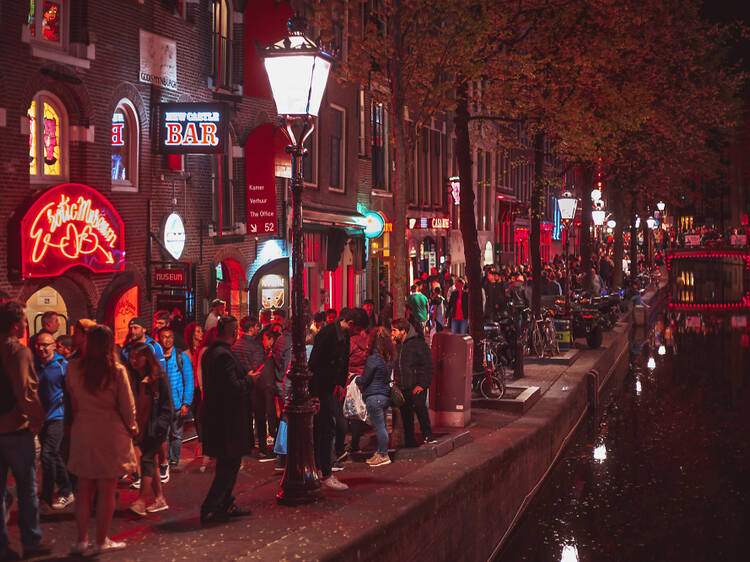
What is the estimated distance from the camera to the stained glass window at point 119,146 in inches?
714

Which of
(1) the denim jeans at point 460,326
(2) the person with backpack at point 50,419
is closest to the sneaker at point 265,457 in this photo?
(2) the person with backpack at point 50,419

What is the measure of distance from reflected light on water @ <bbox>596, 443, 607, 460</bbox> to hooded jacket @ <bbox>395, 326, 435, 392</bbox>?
5485 millimetres

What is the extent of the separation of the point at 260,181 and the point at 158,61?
430 centimetres

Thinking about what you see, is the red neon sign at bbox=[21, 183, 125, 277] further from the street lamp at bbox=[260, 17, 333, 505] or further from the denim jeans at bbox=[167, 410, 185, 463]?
the street lamp at bbox=[260, 17, 333, 505]

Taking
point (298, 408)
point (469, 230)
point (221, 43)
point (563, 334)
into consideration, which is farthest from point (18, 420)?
point (563, 334)

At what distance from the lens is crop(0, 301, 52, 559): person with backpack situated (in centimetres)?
775

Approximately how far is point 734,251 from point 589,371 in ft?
190

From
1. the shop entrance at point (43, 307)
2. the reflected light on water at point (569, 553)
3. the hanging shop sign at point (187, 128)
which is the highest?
the hanging shop sign at point (187, 128)

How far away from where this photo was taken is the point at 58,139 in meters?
16.5

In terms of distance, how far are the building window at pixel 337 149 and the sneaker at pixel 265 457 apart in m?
17.0

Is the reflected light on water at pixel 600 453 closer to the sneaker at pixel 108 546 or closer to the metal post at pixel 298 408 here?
the metal post at pixel 298 408

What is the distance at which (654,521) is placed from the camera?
528 inches

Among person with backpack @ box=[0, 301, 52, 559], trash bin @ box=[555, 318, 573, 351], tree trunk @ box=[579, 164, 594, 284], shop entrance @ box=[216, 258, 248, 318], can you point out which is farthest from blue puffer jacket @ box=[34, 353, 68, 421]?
tree trunk @ box=[579, 164, 594, 284]

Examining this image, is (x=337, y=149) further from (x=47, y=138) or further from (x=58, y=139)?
(x=47, y=138)
